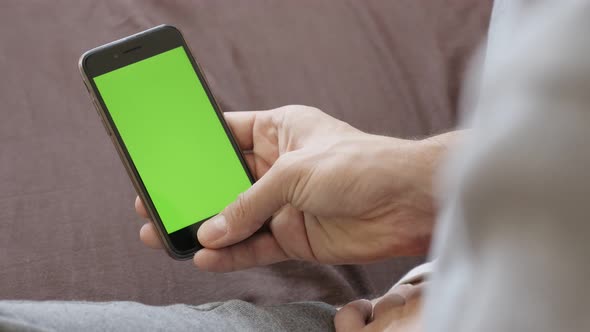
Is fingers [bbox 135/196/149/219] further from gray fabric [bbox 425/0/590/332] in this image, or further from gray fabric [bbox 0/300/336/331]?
gray fabric [bbox 425/0/590/332]

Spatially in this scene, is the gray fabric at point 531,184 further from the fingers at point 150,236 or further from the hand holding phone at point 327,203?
the fingers at point 150,236

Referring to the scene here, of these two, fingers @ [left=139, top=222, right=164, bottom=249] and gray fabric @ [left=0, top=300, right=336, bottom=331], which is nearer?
gray fabric @ [left=0, top=300, right=336, bottom=331]

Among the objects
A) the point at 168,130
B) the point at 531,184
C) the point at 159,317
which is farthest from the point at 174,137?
the point at 531,184

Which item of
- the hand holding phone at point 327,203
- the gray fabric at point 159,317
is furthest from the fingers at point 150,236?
the gray fabric at point 159,317

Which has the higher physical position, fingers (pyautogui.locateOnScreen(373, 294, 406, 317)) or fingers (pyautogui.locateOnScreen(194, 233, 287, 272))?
fingers (pyautogui.locateOnScreen(373, 294, 406, 317))

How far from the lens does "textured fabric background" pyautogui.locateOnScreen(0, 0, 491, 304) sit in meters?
0.78

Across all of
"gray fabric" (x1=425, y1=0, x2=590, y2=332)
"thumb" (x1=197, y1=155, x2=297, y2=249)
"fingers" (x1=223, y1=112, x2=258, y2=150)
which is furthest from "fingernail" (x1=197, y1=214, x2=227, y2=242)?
"gray fabric" (x1=425, y1=0, x2=590, y2=332)

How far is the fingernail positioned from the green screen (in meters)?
Answer: 0.03

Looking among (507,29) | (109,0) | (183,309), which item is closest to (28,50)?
(109,0)

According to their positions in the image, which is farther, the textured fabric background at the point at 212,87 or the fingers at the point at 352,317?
the textured fabric background at the point at 212,87

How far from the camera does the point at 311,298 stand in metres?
0.79

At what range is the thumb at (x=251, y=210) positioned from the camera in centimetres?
71

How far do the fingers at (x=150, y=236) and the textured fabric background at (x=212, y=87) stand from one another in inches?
1.0

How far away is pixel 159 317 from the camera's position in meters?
0.59
